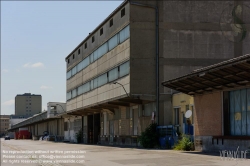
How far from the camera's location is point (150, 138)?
3959 centimetres

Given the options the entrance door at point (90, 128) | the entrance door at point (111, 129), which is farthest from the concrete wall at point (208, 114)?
the entrance door at point (90, 128)

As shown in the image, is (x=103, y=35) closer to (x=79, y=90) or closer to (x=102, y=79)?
(x=102, y=79)

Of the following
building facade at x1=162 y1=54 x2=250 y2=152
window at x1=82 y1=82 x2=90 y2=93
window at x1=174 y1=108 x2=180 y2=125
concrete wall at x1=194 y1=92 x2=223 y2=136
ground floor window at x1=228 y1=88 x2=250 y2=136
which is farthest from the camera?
window at x1=82 y1=82 x2=90 y2=93

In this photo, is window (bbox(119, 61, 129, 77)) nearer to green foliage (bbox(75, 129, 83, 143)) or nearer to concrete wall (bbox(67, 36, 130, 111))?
concrete wall (bbox(67, 36, 130, 111))

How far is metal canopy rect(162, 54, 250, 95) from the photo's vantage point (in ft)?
76.5

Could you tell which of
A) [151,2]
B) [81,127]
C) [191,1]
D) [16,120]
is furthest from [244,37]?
[16,120]

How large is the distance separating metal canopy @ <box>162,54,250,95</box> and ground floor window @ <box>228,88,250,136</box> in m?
0.68

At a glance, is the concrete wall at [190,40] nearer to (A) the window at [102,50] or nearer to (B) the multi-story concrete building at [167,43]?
(B) the multi-story concrete building at [167,43]

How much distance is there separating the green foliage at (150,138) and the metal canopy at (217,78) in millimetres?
9293

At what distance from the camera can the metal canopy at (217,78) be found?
2332 cm

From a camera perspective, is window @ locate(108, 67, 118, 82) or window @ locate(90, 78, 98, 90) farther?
window @ locate(90, 78, 98, 90)

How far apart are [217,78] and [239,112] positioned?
113 inches

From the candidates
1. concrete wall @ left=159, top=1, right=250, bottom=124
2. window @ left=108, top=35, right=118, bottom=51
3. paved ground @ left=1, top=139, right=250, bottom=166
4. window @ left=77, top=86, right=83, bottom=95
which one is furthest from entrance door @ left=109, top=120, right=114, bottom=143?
paved ground @ left=1, top=139, right=250, bottom=166

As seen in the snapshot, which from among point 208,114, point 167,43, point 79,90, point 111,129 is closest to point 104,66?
point 111,129
